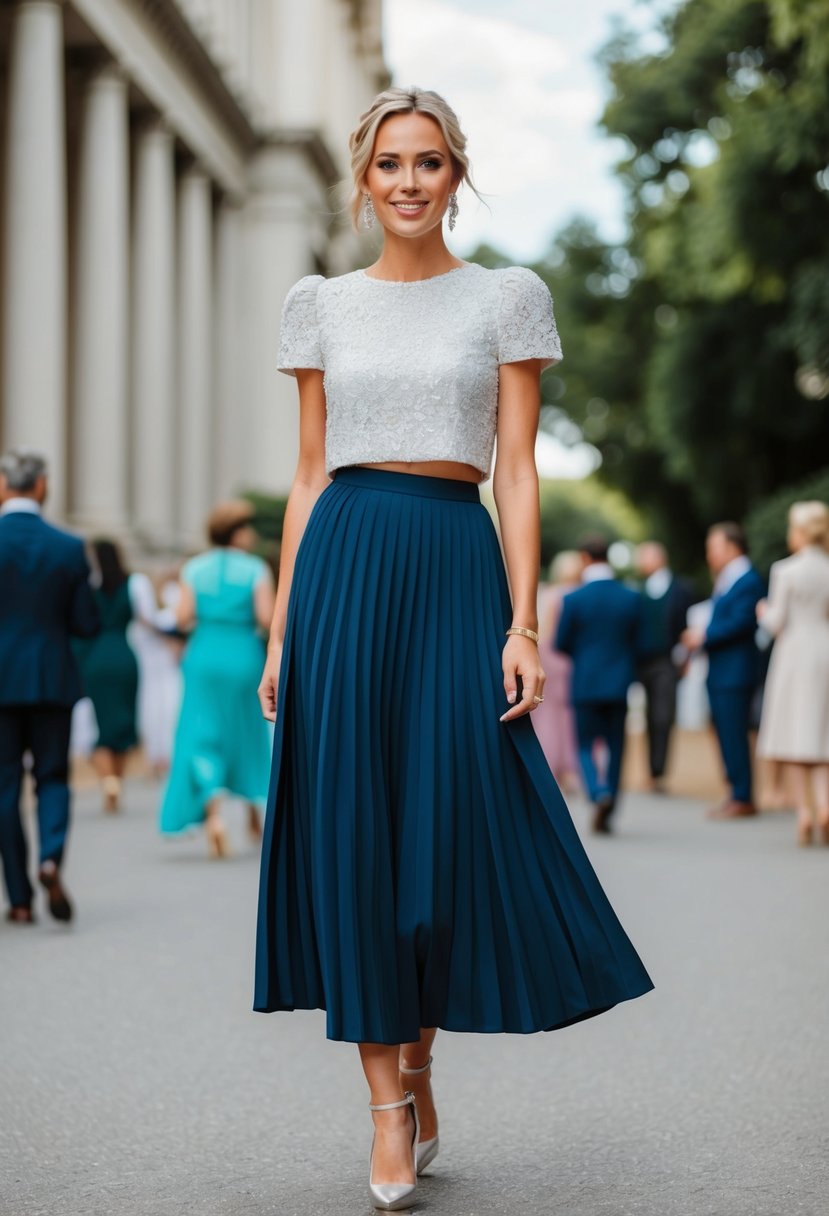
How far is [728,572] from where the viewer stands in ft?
49.2

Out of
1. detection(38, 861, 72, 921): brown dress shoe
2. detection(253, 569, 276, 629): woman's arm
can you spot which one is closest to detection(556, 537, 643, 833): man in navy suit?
detection(253, 569, 276, 629): woman's arm

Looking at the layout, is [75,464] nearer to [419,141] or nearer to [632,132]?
[632,132]

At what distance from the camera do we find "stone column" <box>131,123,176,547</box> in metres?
32.7

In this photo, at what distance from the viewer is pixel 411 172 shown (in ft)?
14.1

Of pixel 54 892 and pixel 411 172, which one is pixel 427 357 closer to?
pixel 411 172

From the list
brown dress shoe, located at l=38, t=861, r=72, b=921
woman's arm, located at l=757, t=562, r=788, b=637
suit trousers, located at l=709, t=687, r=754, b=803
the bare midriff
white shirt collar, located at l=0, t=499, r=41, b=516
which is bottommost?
brown dress shoe, located at l=38, t=861, r=72, b=921

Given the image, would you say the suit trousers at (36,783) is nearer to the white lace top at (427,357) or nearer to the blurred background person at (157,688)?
the white lace top at (427,357)

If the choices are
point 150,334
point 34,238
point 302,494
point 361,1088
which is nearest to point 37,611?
point 361,1088

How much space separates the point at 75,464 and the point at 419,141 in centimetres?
2521

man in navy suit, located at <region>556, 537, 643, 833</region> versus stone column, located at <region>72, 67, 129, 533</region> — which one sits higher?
stone column, located at <region>72, 67, 129, 533</region>

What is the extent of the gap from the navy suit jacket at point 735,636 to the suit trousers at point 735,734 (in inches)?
→ 3.1

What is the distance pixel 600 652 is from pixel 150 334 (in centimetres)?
2022

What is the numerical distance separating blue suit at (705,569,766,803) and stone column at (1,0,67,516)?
424 inches

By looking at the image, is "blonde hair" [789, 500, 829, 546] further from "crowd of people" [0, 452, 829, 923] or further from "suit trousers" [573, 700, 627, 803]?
"suit trousers" [573, 700, 627, 803]
